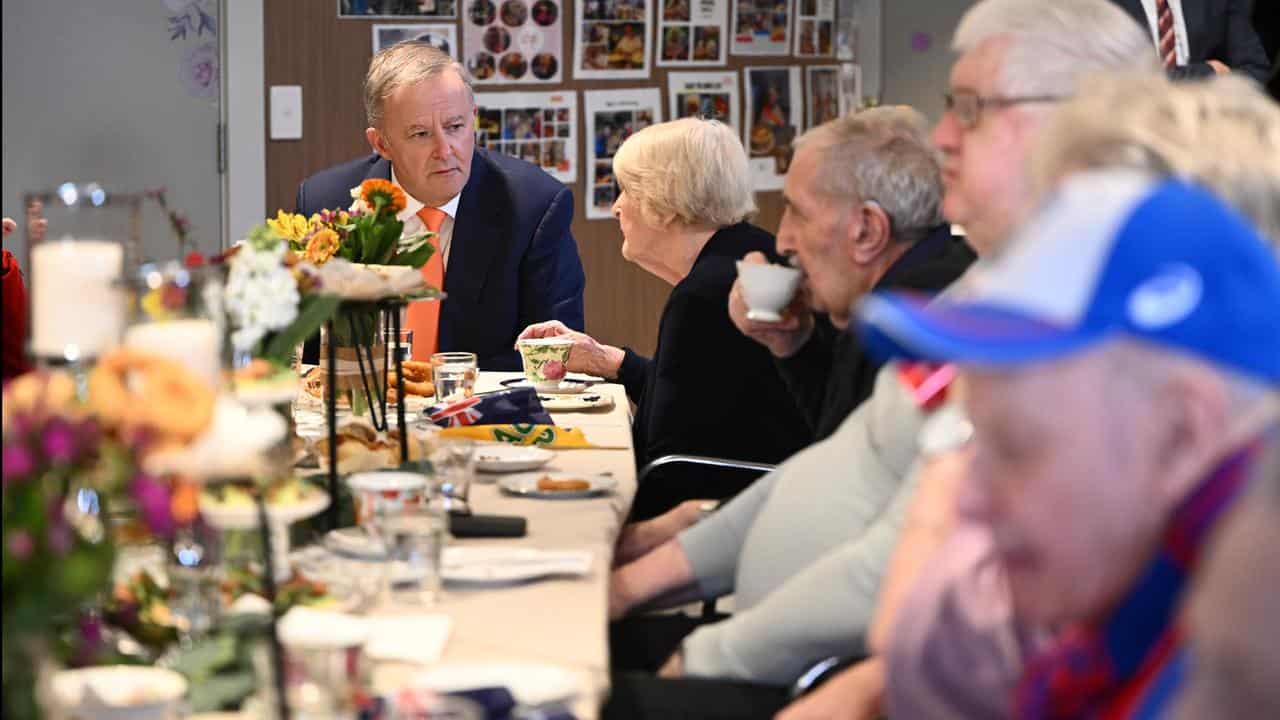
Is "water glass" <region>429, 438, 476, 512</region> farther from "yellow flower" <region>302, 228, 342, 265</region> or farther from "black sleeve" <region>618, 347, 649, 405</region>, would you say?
"black sleeve" <region>618, 347, 649, 405</region>

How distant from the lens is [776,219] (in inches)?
237

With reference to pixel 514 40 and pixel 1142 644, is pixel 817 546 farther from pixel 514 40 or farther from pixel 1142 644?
pixel 514 40

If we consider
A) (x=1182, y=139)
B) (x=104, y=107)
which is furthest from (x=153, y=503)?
(x=104, y=107)

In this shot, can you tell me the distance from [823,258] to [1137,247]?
1.62 metres

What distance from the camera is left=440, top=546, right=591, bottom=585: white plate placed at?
197 centimetres

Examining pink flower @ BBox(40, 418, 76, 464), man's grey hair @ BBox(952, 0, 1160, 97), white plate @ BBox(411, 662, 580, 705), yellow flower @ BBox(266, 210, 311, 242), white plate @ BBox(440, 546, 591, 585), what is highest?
man's grey hair @ BBox(952, 0, 1160, 97)

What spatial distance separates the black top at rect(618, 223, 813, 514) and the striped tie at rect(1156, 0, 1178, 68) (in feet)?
3.60

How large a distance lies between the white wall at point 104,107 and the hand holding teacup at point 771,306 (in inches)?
122

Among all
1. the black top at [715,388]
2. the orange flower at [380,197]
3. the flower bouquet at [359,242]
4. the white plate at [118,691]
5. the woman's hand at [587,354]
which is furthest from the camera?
the woman's hand at [587,354]

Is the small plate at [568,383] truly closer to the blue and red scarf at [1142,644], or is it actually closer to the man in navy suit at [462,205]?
the man in navy suit at [462,205]


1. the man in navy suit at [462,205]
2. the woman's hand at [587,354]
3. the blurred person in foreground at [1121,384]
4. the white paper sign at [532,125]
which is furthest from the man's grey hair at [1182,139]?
the white paper sign at [532,125]

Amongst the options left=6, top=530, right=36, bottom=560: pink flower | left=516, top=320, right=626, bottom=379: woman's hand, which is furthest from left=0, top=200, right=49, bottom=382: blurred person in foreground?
left=516, top=320, right=626, bottom=379: woman's hand

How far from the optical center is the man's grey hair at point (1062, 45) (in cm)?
206

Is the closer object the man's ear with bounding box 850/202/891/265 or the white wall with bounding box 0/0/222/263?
the man's ear with bounding box 850/202/891/265
